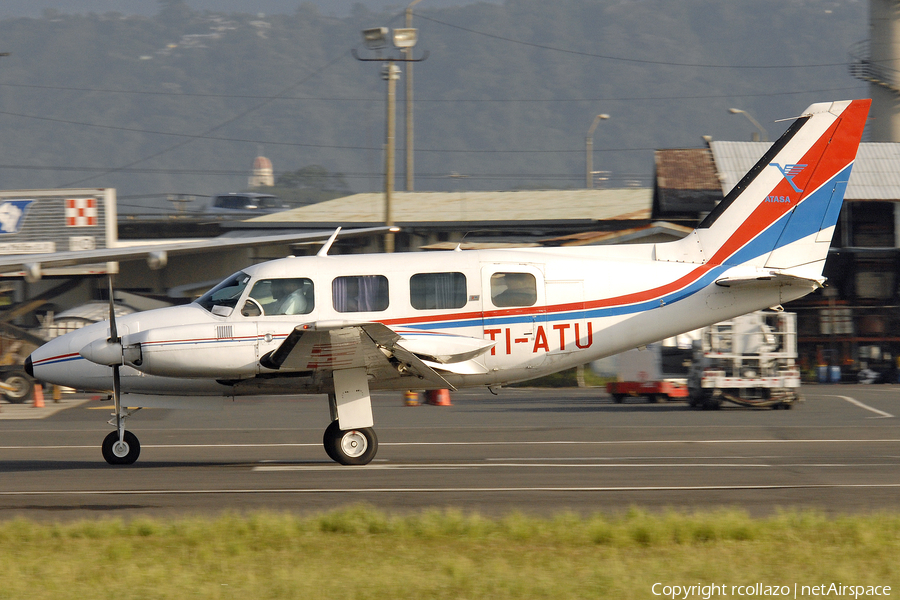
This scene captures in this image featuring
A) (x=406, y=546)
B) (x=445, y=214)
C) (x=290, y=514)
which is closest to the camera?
(x=406, y=546)

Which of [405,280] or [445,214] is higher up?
[445,214]

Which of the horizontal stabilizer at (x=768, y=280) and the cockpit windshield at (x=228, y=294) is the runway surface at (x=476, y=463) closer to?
the cockpit windshield at (x=228, y=294)

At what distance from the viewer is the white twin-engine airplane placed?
11.9 metres

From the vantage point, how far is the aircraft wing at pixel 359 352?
11047mm

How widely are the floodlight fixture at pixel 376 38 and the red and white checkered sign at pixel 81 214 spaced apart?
12144 mm

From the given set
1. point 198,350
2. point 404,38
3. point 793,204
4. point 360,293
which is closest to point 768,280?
point 793,204

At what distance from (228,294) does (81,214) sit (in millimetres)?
24619

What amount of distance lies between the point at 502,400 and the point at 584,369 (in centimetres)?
988

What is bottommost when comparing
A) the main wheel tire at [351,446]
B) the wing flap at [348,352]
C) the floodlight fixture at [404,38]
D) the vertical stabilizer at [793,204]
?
the main wheel tire at [351,446]

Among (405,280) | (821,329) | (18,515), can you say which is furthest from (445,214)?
(18,515)

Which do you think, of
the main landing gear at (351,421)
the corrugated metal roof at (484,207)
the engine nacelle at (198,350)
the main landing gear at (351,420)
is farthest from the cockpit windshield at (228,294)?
the corrugated metal roof at (484,207)

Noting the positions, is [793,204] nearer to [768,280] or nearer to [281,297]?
[768,280]

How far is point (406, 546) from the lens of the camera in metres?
7.52

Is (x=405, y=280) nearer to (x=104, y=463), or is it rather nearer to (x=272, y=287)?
(x=272, y=287)
